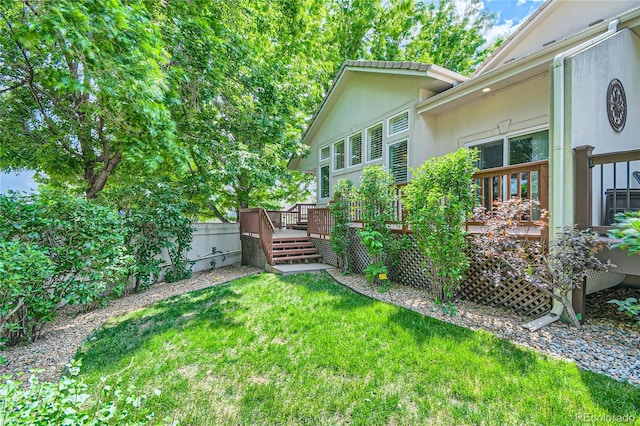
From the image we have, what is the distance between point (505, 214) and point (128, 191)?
8592 millimetres

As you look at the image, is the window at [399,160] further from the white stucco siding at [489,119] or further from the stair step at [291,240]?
the stair step at [291,240]

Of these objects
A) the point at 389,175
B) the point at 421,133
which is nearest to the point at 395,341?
the point at 389,175

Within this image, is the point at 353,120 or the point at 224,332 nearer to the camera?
the point at 224,332

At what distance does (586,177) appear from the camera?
13.1 ft

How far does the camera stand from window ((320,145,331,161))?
12.0 metres

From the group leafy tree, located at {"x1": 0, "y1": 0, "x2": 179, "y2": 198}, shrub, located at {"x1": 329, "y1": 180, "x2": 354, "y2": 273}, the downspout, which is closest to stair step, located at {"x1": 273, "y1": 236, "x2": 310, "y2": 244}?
shrub, located at {"x1": 329, "y1": 180, "x2": 354, "y2": 273}

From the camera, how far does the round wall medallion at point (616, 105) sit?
5.01 m

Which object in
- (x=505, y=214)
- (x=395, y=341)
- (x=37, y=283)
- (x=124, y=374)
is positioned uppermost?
(x=505, y=214)

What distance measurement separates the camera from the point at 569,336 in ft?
11.8

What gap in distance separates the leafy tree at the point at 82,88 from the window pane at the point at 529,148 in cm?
729

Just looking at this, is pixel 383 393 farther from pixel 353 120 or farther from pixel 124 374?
Answer: pixel 353 120

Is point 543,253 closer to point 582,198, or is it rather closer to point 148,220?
point 582,198

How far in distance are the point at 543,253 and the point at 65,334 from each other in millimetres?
7741

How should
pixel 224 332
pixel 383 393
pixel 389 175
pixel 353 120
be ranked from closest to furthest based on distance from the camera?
pixel 383 393
pixel 224 332
pixel 389 175
pixel 353 120
